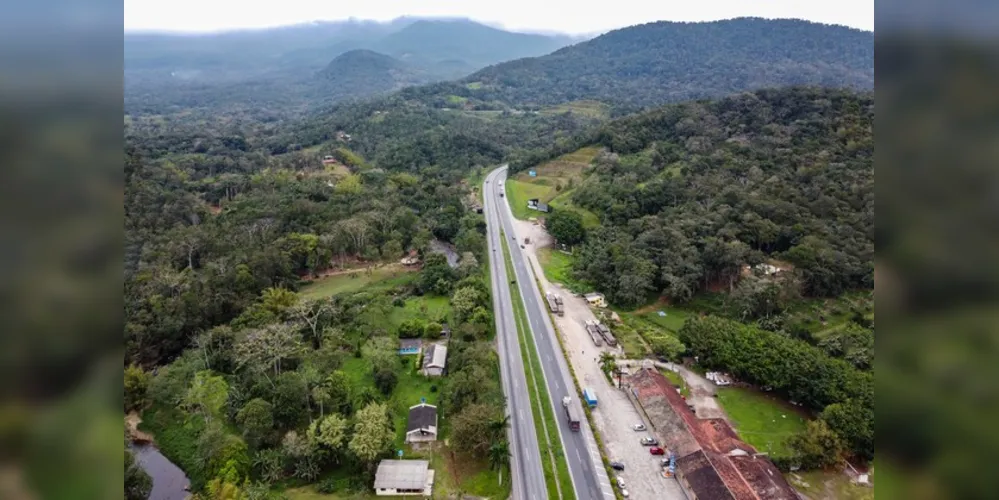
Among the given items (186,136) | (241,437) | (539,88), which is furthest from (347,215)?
(539,88)

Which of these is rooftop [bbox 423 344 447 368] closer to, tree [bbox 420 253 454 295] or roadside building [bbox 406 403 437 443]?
roadside building [bbox 406 403 437 443]

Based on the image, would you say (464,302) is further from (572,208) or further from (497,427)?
(572,208)

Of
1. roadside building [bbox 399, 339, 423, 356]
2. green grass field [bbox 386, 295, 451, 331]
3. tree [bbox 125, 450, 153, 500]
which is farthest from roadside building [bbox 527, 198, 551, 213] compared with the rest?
tree [bbox 125, 450, 153, 500]

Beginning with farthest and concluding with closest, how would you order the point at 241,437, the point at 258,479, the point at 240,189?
1. the point at 240,189
2. the point at 241,437
3. the point at 258,479

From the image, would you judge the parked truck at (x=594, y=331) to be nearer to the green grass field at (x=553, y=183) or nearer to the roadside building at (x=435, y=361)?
the roadside building at (x=435, y=361)

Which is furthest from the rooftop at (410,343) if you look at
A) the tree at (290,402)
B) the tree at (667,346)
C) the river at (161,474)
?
the tree at (667,346)
